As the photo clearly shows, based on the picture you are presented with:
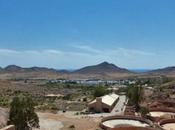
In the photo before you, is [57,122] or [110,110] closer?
[57,122]

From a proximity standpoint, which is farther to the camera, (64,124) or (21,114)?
(64,124)

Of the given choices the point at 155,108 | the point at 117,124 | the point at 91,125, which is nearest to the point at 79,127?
the point at 91,125

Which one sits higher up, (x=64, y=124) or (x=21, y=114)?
(x=21, y=114)

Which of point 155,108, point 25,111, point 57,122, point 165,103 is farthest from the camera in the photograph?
point 165,103

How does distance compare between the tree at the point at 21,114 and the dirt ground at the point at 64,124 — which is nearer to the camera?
the tree at the point at 21,114

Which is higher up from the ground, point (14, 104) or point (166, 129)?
point (14, 104)

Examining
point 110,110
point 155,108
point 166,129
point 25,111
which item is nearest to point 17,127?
point 25,111

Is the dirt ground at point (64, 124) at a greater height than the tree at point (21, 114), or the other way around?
the tree at point (21, 114)

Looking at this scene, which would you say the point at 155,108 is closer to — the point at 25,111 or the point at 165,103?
the point at 165,103

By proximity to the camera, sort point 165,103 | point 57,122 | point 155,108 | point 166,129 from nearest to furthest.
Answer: point 166,129 → point 57,122 → point 155,108 → point 165,103

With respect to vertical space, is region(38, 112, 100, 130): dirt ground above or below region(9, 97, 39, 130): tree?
below

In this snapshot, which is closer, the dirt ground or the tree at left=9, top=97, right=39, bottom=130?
the tree at left=9, top=97, right=39, bottom=130
